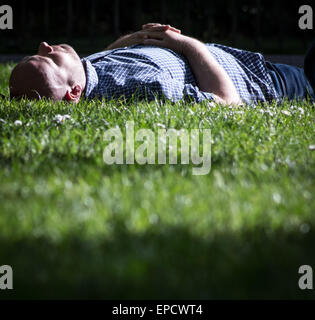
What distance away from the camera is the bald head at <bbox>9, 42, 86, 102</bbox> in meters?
3.55

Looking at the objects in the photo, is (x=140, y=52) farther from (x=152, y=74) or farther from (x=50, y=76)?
(x=50, y=76)

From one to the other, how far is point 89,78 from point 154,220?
211 centimetres

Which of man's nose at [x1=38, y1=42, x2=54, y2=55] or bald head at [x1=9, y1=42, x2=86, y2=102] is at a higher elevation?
man's nose at [x1=38, y1=42, x2=54, y2=55]

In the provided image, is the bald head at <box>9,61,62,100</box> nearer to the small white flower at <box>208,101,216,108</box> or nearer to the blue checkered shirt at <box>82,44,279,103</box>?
the blue checkered shirt at <box>82,44,279,103</box>

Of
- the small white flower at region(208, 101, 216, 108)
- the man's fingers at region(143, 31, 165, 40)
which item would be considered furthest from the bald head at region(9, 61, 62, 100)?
the small white flower at region(208, 101, 216, 108)

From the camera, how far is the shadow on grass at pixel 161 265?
4.80 ft

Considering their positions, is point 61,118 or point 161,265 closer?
point 161,265

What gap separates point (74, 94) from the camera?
3.72 m

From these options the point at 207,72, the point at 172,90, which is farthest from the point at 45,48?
the point at 207,72

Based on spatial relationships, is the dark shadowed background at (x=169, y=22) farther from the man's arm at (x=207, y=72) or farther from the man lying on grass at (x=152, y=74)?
the man's arm at (x=207, y=72)

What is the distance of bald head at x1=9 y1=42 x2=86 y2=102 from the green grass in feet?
2.55

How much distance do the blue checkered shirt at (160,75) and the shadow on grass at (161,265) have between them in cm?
200
